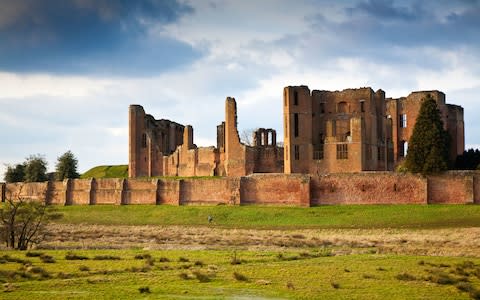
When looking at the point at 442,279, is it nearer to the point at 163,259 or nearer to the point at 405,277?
the point at 405,277

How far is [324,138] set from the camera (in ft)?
240

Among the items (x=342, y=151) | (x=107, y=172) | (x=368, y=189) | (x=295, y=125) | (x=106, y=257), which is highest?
(x=295, y=125)

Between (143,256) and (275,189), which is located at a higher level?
(275,189)

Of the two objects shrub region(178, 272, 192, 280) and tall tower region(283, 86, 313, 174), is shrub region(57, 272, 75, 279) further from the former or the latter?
tall tower region(283, 86, 313, 174)

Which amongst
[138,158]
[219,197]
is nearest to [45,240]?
[219,197]

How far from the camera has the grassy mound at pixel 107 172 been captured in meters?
97.2

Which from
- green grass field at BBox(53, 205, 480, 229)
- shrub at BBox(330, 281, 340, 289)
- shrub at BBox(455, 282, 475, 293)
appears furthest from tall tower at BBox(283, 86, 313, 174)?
shrub at BBox(330, 281, 340, 289)

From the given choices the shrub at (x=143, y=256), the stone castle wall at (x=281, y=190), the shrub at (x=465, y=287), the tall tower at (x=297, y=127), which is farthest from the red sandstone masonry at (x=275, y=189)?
Answer: the shrub at (x=465, y=287)

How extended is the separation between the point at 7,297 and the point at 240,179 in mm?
45080

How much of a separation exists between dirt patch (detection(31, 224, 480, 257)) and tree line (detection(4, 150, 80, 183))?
3427 centimetres

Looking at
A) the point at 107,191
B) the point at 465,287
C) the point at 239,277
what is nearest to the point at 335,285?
the point at 239,277

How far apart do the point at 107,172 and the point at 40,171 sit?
9853 millimetres

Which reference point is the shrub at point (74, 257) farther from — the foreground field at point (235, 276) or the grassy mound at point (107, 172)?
the grassy mound at point (107, 172)

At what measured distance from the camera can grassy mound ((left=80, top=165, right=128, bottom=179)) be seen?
97.2 meters
